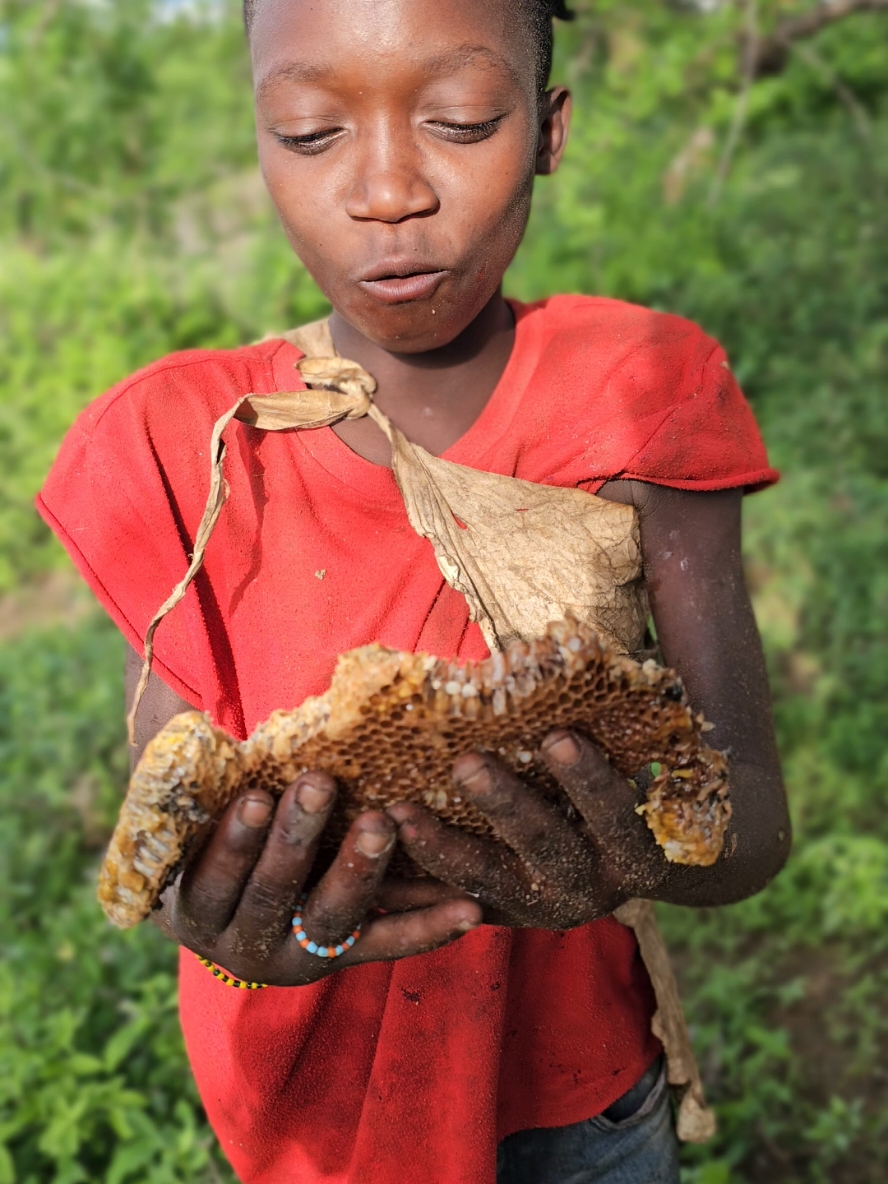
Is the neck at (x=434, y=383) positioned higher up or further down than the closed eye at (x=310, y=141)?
further down

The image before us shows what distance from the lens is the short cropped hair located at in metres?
1.60

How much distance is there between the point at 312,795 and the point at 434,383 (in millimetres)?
829

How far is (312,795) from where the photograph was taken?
1.27 m

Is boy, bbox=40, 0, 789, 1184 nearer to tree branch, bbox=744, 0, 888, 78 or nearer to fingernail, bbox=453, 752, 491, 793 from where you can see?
fingernail, bbox=453, 752, 491, 793

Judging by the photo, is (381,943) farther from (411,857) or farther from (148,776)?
(148,776)

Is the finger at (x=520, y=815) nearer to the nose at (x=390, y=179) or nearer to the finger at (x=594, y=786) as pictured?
the finger at (x=594, y=786)

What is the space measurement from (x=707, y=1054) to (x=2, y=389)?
16.8ft

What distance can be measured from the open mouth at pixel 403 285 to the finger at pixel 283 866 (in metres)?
0.71

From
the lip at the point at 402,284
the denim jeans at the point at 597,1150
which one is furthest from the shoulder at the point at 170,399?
the denim jeans at the point at 597,1150

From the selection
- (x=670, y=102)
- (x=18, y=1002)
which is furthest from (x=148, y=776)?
(x=670, y=102)

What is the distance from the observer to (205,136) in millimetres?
8109

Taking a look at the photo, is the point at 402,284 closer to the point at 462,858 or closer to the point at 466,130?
the point at 466,130

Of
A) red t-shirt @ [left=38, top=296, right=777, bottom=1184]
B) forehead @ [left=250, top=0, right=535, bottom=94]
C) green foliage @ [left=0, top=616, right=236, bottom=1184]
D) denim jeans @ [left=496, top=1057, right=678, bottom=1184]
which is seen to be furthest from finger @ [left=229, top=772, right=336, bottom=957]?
green foliage @ [left=0, top=616, right=236, bottom=1184]

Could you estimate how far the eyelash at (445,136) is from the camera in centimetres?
152
